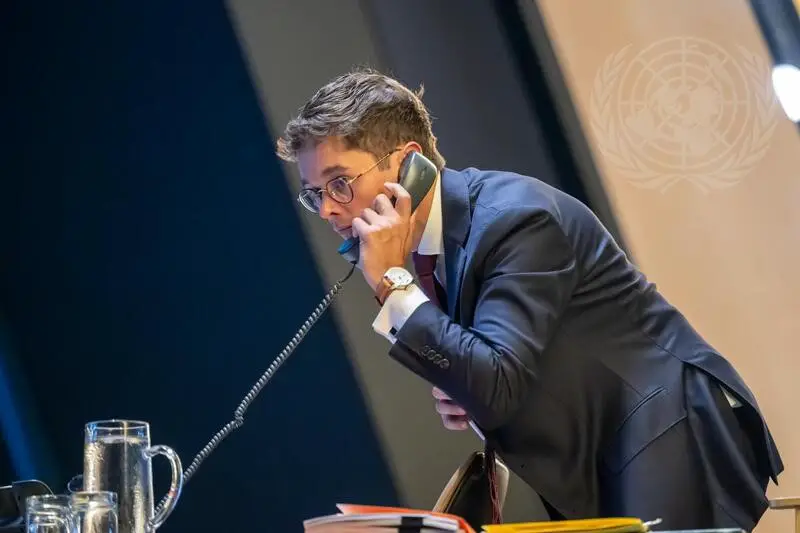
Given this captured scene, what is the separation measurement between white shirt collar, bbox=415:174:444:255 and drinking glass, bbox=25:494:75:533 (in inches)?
27.4

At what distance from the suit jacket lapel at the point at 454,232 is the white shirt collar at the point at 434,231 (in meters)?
0.04

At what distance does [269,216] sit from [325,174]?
0.93m

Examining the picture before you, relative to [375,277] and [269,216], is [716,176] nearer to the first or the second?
[269,216]

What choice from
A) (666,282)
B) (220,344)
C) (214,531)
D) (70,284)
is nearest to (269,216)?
(220,344)

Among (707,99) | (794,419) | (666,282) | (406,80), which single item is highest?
(406,80)

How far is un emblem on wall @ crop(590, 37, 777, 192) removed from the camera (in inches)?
93.0

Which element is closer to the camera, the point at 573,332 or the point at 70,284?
the point at 573,332

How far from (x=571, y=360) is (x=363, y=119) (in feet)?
1.77

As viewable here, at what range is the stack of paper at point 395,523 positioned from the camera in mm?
868

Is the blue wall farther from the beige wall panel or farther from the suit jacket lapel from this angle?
the suit jacket lapel

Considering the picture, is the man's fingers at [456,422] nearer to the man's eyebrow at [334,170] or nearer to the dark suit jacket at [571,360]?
the dark suit jacket at [571,360]

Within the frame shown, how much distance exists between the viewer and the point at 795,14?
2.38 meters

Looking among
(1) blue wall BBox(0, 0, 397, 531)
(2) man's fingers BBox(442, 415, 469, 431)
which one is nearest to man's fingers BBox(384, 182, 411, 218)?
(2) man's fingers BBox(442, 415, 469, 431)

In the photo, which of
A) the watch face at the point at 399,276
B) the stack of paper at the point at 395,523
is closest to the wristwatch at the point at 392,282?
the watch face at the point at 399,276
